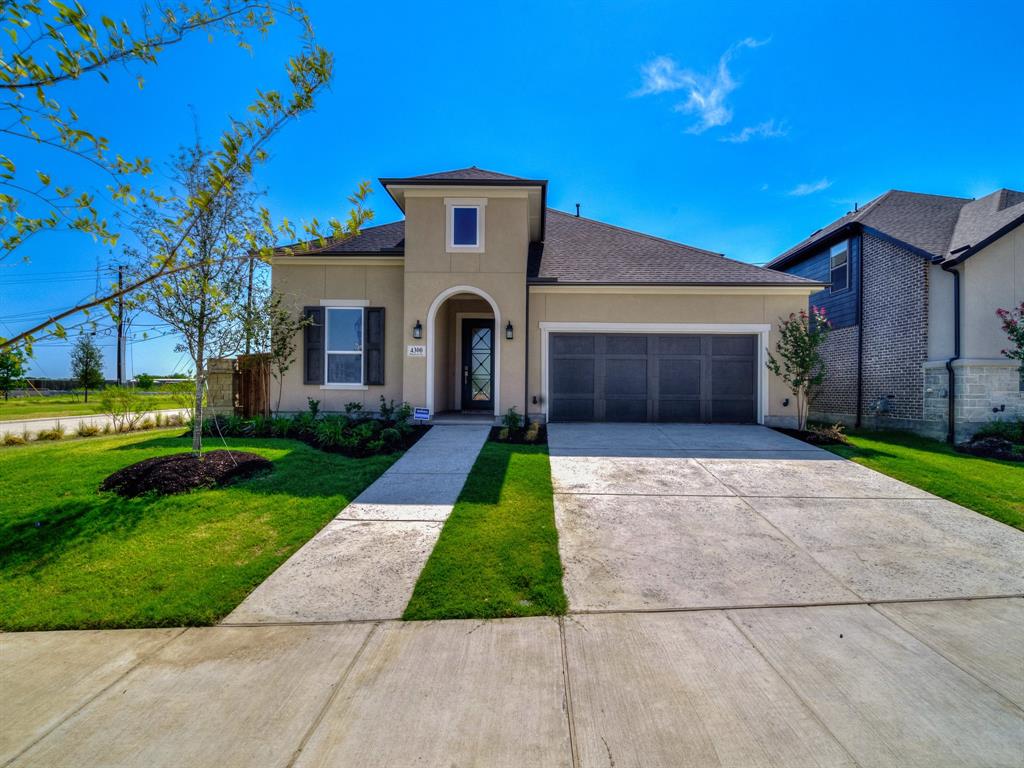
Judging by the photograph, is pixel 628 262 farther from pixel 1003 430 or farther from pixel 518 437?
pixel 1003 430

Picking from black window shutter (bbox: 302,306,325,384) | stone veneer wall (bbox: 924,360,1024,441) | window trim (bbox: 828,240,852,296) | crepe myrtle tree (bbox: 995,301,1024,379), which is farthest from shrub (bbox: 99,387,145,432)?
crepe myrtle tree (bbox: 995,301,1024,379)

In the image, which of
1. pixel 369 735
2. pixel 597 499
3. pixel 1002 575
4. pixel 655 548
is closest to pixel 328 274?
pixel 597 499

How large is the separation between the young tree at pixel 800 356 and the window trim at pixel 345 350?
30.1ft

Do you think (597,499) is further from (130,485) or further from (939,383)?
(939,383)

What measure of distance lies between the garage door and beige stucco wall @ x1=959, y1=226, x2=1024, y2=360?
166 inches

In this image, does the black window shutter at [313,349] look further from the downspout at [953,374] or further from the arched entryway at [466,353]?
the downspout at [953,374]

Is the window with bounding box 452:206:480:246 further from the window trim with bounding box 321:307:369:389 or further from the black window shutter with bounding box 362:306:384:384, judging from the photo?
the window trim with bounding box 321:307:369:389

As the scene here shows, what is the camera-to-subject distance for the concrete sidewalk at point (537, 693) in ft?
6.50

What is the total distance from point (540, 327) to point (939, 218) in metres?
11.5

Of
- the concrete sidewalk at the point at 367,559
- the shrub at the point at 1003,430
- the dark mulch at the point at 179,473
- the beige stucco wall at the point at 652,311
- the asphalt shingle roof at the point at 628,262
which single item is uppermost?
the asphalt shingle roof at the point at 628,262

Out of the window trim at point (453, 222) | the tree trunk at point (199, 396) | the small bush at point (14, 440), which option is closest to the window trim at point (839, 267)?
the window trim at point (453, 222)

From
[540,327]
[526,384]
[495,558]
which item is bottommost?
[495,558]

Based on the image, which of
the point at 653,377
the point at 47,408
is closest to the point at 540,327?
the point at 653,377

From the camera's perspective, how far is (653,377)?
10.6 meters
